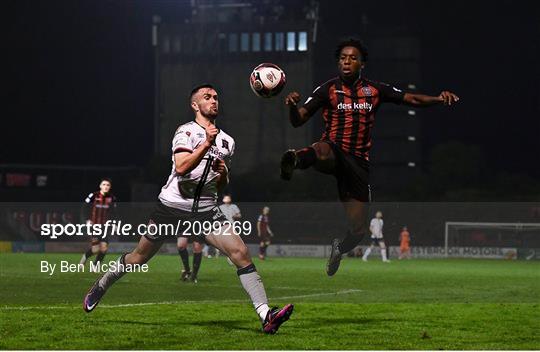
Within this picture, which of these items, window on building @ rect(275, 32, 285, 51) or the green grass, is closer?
the green grass

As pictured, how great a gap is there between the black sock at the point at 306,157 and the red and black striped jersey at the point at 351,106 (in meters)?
0.74

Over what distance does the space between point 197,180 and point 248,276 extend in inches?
55.1

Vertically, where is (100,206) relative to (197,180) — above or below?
below

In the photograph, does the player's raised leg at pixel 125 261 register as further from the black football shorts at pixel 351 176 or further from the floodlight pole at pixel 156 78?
the floodlight pole at pixel 156 78

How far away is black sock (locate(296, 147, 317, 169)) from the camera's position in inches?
445

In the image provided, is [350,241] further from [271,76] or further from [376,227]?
[376,227]

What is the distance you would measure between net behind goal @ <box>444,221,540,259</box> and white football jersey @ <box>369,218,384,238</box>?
6.32m

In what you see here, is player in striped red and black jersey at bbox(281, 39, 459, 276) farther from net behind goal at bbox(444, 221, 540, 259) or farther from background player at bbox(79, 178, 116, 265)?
net behind goal at bbox(444, 221, 540, 259)

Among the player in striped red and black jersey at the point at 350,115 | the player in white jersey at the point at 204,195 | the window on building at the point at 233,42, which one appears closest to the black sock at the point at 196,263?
the player in white jersey at the point at 204,195

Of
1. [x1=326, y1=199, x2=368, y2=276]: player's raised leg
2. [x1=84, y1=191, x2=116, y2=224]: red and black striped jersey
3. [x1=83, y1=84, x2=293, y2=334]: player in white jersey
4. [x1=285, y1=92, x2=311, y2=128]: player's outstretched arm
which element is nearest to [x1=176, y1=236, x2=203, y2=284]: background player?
[x1=84, y1=191, x2=116, y2=224]: red and black striped jersey

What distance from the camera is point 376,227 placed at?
4103 cm

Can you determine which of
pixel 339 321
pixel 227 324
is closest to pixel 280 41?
pixel 339 321

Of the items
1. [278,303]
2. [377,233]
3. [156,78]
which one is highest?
[278,303]

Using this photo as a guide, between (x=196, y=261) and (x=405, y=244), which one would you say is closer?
(x=196, y=261)
